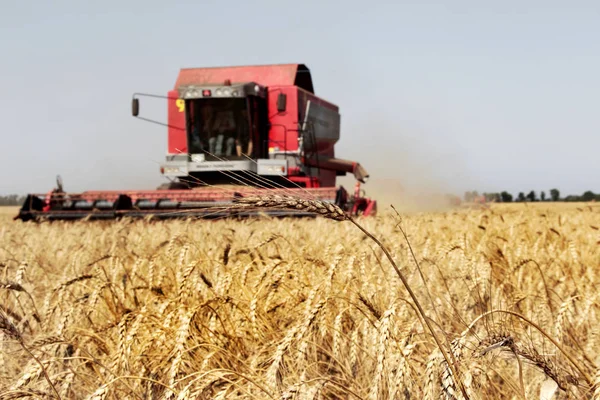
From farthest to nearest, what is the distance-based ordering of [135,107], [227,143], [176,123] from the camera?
[176,123], [227,143], [135,107]

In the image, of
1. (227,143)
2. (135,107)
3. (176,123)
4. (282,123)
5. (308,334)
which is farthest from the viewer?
(176,123)

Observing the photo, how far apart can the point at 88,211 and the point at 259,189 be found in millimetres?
10499

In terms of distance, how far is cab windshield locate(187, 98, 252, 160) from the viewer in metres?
12.8

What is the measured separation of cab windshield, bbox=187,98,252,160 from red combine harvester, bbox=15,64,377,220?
0.06 ft

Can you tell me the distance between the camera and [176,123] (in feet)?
45.9

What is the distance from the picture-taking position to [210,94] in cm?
1265

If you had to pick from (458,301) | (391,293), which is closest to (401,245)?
(458,301)

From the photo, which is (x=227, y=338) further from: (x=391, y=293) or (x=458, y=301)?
(x=458, y=301)

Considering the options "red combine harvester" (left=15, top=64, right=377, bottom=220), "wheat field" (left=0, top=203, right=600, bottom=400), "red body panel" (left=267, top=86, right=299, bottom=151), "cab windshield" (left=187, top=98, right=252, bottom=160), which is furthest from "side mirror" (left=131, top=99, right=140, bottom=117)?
"wheat field" (left=0, top=203, right=600, bottom=400)

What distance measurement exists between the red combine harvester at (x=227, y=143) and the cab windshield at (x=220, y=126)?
0.02 m

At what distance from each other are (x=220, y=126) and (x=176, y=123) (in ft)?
4.53

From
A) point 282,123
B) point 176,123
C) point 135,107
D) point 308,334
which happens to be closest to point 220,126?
point 282,123

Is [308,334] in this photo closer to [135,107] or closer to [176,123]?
[135,107]

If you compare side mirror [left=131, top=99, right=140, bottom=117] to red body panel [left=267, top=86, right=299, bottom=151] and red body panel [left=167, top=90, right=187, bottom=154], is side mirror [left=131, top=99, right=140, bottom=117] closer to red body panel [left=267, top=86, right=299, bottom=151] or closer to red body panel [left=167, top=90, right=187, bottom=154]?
red body panel [left=167, top=90, right=187, bottom=154]
